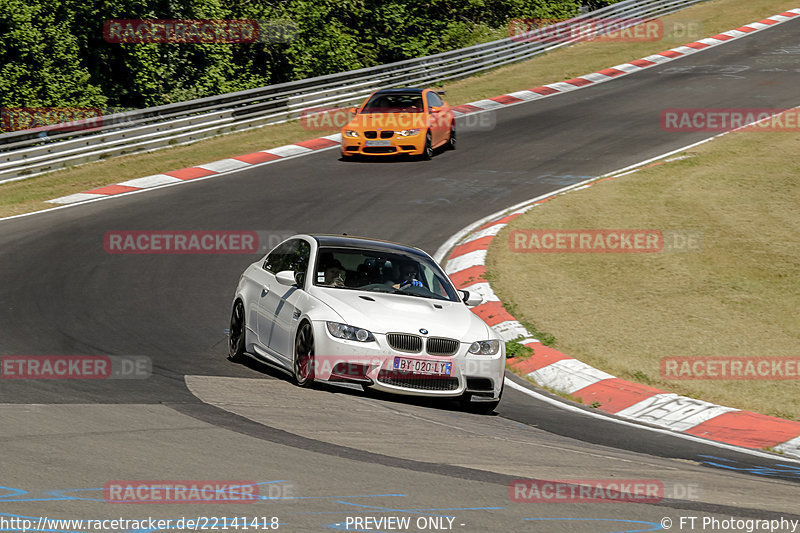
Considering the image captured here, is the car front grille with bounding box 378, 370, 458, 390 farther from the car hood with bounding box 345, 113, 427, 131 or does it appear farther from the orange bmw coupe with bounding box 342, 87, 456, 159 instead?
the car hood with bounding box 345, 113, 427, 131

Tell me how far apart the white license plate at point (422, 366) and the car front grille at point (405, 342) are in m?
0.10

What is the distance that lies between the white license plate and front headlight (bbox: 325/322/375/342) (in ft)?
1.07

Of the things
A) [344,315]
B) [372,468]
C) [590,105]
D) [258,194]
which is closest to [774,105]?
[590,105]

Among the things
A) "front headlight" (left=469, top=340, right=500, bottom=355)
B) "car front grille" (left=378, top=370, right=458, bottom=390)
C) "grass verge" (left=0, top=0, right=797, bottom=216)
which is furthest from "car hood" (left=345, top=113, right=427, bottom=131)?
"car front grille" (left=378, top=370, right=458, bottom=390)

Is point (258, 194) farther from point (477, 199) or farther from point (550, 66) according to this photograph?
point (550, 66)

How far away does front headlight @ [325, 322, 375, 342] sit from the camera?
29.9 ft

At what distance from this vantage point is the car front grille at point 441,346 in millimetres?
9188

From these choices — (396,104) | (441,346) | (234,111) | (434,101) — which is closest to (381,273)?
(441,346)

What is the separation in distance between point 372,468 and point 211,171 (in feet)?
53.8

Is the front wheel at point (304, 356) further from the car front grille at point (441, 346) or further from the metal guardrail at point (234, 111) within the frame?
the metal guardrail at point (234, 111)

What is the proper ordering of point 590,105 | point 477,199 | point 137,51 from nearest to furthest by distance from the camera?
1. point 477,199
2. point 590,105
3. point 137,51

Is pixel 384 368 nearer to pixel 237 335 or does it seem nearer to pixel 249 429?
pixel 249 429

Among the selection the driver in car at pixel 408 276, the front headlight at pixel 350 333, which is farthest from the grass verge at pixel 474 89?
the front headlight at pixel 350 333

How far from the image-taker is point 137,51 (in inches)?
1240
